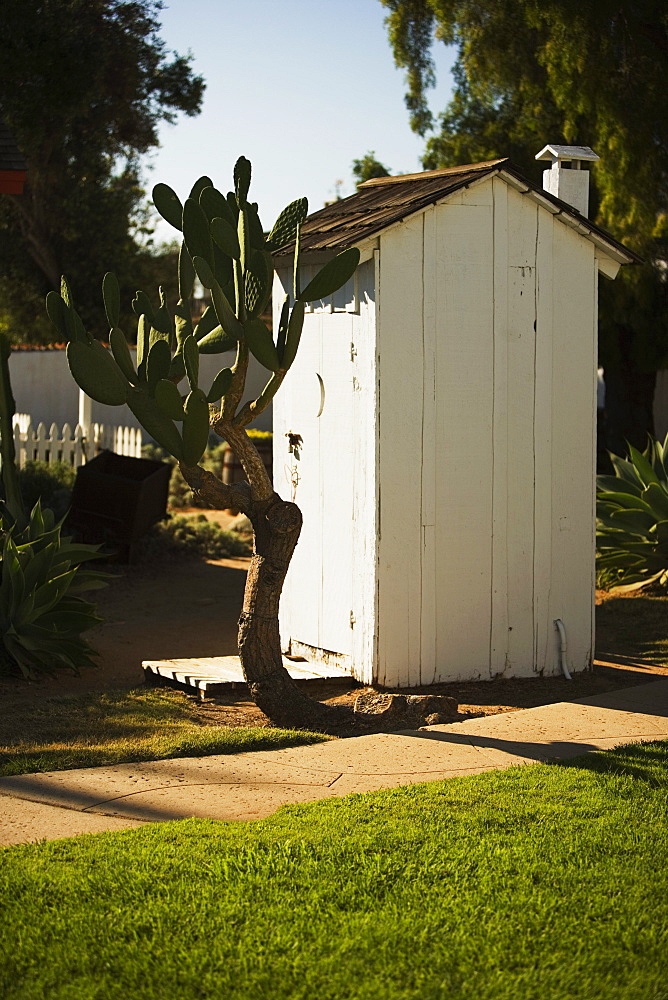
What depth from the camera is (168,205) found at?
6371 millimetres

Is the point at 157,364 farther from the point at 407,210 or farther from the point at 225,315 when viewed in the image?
the point at 407,210

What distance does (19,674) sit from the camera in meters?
7.34

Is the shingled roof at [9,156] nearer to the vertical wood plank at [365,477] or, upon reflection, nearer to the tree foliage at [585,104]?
the vertical wood plank at [365,477]

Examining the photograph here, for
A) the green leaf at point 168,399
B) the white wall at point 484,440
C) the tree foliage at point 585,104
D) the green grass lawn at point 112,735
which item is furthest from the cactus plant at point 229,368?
the tree foliage at point 585,104

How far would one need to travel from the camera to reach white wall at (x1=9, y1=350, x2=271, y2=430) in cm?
2262

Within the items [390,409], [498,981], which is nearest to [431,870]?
[498,981]

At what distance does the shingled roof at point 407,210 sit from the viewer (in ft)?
22.1

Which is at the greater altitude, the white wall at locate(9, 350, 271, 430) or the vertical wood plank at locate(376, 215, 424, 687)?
the white wall at locate(9, 350, 271, 430)

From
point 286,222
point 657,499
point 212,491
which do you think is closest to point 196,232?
point 286,222

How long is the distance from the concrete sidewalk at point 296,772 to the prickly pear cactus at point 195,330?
1620mm

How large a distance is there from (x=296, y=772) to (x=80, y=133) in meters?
19.5

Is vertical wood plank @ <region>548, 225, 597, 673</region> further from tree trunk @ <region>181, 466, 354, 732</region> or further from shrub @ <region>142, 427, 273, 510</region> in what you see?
shrub @ <region>142, 427, 273, 510</region>

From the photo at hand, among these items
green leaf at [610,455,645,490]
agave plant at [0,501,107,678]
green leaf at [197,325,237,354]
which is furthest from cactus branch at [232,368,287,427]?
green leaf at [610,455,645,490]

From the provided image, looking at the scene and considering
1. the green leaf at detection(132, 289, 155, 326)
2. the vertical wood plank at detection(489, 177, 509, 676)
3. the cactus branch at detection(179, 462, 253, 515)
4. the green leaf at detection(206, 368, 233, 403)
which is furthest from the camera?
the vertical wood plank at detection(489, 177, 509, 676)
